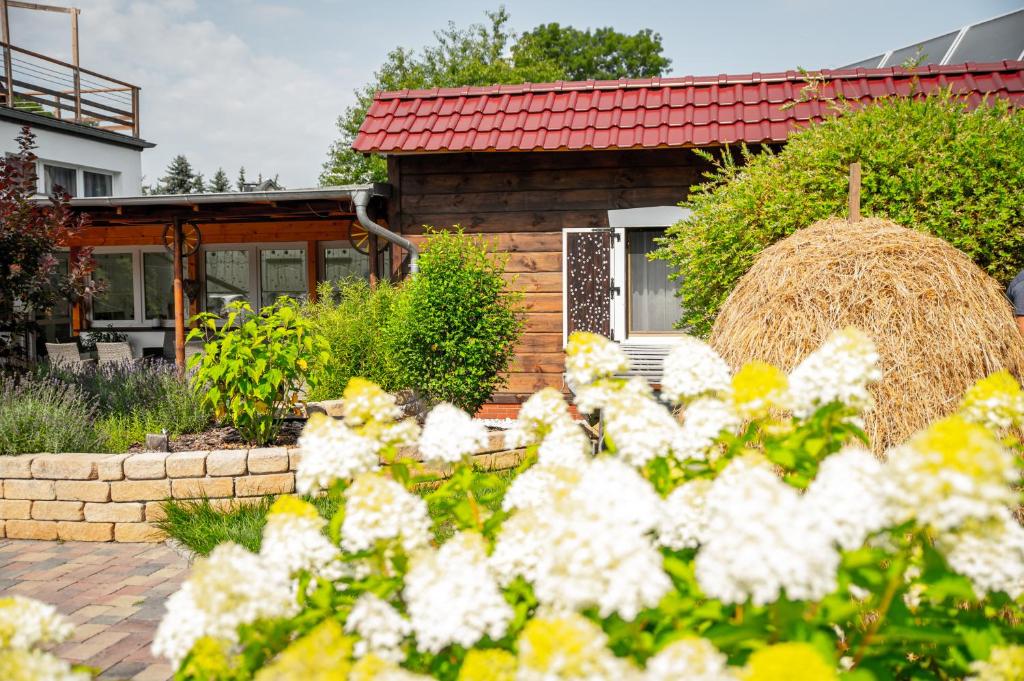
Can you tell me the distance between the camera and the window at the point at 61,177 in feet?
54.9

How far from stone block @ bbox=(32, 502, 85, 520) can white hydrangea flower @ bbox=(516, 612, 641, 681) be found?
4.78 metres

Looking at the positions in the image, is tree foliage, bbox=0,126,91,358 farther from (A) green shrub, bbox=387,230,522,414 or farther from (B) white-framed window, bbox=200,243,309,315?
(B) white-framed window, bbox=200,243,309,315

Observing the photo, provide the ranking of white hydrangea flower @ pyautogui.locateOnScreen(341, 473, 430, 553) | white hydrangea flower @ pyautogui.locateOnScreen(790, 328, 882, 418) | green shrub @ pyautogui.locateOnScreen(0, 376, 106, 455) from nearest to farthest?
1. white hydrangea flower @ pyautogui.locateOnScreen(341, 473, 430, 553)
2. white hydrangea flower @ pyautogui.locateOnScreen(790, 328, 882, 418)
3. green shrub @ pyautogui.locateOnScreen(0, 376, 106, 455)

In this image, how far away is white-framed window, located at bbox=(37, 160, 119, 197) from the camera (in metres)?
16.7

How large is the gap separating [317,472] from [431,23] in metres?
34.6

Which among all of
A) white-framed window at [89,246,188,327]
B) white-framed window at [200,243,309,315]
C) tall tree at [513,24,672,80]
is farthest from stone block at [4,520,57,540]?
tall tree at [513,24,672,80]

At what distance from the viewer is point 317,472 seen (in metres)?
1.76

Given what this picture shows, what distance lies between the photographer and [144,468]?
4895mm

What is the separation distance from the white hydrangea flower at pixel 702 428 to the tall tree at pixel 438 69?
1227 inches

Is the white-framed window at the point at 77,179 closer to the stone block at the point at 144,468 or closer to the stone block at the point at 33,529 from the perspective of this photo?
Result: the stone block at the point at 33,529

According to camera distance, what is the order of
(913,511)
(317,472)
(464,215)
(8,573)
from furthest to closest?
(464,215) < (8,573) < (317,472) < (913,511)

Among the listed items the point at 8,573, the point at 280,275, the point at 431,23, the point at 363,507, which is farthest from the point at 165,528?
the point at 431,23

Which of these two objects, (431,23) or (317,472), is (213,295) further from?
(431,23)

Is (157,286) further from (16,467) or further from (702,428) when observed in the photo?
(702,428)
